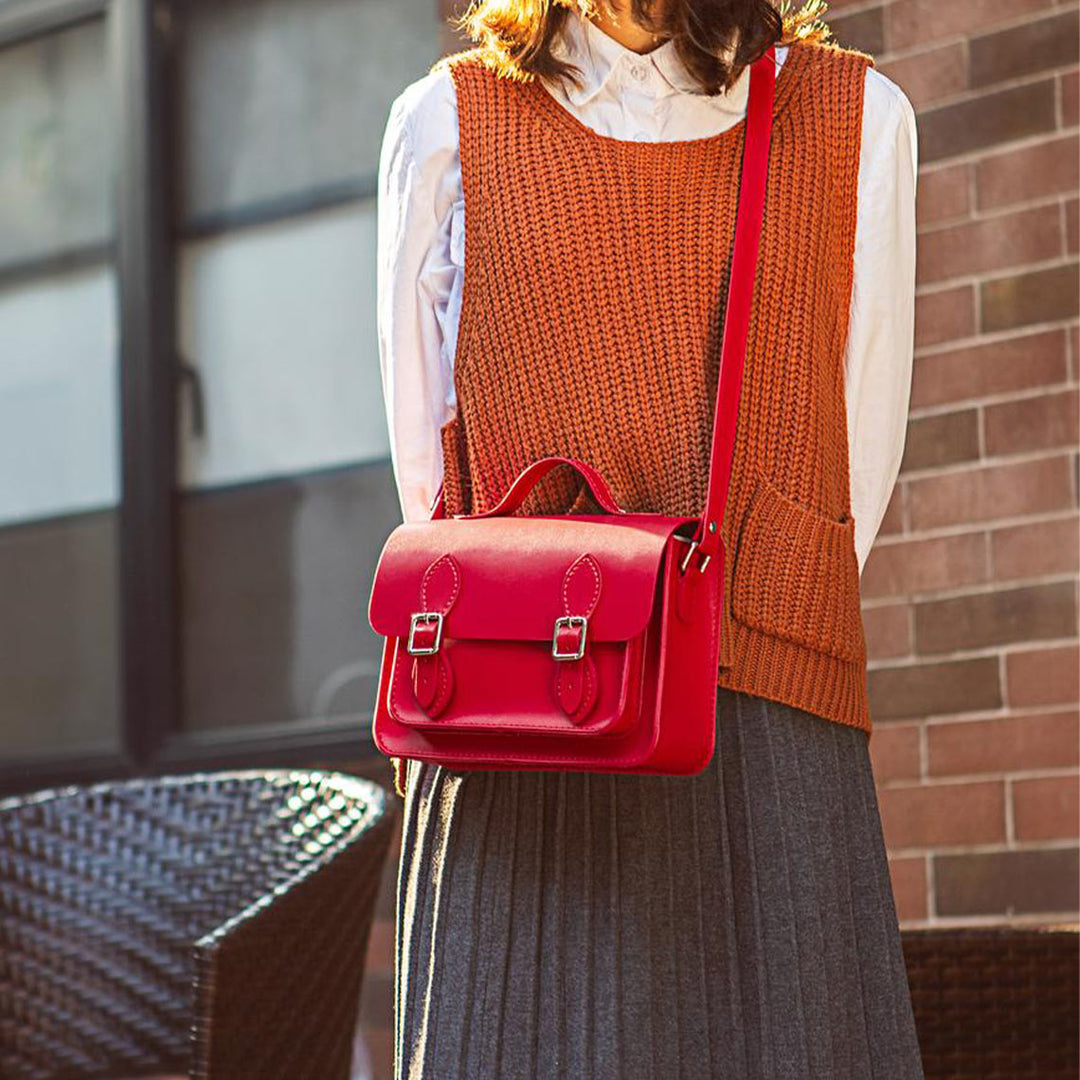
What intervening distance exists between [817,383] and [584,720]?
0.46 m

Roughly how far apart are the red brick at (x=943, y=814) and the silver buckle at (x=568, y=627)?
1650 mm

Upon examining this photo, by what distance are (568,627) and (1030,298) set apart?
Result: 1.75m

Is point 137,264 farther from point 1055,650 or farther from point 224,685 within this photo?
point 1055,650

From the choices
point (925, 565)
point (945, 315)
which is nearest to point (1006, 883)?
point (925, 565)

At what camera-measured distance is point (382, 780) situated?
14.2 feet

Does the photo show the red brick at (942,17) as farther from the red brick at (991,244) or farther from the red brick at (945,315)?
the red brick at (945,315)

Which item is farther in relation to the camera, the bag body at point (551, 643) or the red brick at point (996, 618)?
the red brick at point (996, 618)

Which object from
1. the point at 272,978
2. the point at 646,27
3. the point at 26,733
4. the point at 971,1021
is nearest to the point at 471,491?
the point at 646,27

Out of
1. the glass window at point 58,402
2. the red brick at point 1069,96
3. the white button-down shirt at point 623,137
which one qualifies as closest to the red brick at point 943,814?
the red brick at point 1069,96

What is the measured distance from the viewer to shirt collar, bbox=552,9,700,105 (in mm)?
2119

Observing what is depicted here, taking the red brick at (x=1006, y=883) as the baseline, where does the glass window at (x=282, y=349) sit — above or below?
above

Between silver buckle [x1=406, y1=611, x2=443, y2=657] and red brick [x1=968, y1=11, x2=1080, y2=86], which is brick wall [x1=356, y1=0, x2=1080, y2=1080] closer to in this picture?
red brick [x1=968, y1=11, x2=1080, y2=86]

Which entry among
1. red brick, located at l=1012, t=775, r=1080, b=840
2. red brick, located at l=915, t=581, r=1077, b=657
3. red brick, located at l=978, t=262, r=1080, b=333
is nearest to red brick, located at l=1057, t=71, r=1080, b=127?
red brick, located at l=978, t=262, r=1080, b=333

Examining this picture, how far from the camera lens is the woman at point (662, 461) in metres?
1.99
